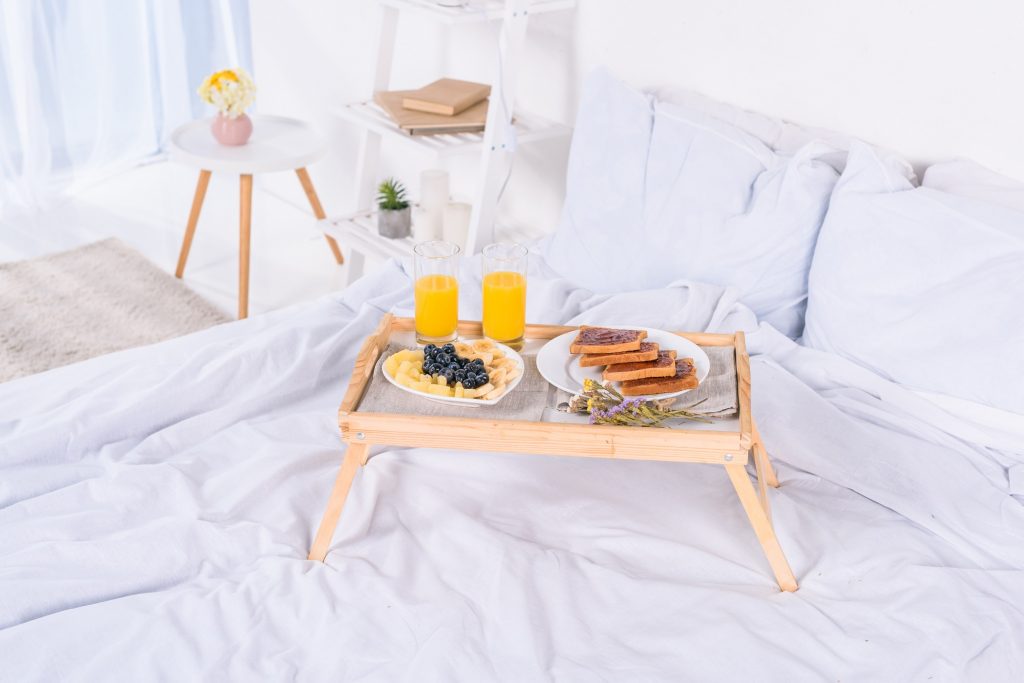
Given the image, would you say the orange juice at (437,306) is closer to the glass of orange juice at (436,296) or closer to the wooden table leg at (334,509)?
the glass of orange juice at (436,296)

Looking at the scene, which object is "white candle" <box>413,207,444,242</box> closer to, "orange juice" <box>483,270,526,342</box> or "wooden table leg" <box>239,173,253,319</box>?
"wooden table leg" <box>239,173,253,319</box>

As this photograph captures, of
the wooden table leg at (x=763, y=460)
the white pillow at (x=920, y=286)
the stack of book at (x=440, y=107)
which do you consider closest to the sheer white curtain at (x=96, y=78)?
the stack of book at (x=440, y=107)

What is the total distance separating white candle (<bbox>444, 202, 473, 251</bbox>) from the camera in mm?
2533

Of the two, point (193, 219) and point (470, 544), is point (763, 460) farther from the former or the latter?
point (193, 219)

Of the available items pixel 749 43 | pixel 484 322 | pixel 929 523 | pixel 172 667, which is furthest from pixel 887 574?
pixel 749 43

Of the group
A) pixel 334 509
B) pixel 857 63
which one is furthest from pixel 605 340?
pixel 857 63

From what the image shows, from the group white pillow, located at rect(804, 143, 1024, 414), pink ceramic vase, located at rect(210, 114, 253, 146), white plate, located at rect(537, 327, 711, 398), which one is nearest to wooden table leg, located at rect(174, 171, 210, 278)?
pink ceramic vase, located at rect(210, 114, 253, 146)

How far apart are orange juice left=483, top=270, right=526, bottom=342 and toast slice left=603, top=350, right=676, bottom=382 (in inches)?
6.7

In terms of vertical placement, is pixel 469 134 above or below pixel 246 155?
above

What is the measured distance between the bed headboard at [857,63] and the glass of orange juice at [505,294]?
2.77ft

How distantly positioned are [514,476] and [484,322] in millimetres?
237

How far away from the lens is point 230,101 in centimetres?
279

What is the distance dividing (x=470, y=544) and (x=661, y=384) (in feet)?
1.11

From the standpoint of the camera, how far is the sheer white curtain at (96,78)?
3.44 metres
